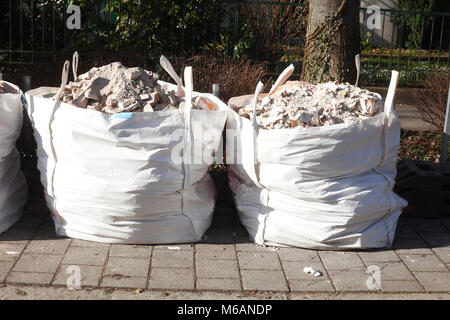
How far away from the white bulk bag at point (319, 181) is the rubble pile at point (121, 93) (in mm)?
474

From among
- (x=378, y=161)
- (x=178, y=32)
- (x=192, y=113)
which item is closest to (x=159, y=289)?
(x=192, y=113)

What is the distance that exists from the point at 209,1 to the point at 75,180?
4.01m

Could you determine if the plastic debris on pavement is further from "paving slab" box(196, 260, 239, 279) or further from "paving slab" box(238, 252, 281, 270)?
"paving slab" box(238, 252, 281, 270)

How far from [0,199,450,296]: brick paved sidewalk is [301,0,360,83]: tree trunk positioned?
1.95 metres

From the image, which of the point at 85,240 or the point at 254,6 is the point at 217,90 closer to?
the point at 85,240

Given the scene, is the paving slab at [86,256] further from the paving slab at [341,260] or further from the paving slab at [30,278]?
the paving slab at [341,260]

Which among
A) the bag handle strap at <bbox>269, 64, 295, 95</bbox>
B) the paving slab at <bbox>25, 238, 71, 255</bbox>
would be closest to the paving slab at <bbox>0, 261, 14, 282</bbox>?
the paving slab at <bbox>25, 238, 71, 255</bbox>

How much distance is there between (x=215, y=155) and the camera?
182 inches

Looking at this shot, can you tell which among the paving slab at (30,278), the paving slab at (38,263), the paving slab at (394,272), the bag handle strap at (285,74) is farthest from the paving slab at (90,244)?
the paving slab at (394,272)

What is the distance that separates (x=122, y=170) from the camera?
4289 mm

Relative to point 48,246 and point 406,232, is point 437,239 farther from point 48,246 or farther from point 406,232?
point 48,246

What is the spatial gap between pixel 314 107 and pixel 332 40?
1.76m

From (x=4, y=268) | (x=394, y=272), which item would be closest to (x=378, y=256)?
(x=394, y=272)

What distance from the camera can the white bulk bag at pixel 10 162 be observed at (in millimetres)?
4527
